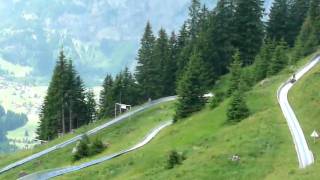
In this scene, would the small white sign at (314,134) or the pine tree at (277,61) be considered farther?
the pine tree at (277,61)

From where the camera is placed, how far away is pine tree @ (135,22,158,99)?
430ft

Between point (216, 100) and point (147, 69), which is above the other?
point (147, 69)

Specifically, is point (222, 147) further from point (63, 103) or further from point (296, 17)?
point (296, 17)

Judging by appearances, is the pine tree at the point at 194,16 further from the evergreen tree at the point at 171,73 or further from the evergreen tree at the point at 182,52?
the evergreen tree at the point at 171,73

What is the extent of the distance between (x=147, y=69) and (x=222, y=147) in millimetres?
74081

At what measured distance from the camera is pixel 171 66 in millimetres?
130875

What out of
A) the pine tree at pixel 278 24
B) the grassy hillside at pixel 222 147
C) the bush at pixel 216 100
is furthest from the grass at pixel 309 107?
the pine tree at pixel 278 24

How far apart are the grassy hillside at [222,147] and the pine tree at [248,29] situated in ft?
91.5

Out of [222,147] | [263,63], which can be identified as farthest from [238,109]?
[263,63]

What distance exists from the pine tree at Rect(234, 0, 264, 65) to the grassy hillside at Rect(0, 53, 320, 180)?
27903 millimetres

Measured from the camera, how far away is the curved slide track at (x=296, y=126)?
52237 millimetres

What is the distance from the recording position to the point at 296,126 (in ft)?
210

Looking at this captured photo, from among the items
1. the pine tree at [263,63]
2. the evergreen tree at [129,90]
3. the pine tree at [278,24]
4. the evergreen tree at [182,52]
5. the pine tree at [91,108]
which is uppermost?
the pine tree at [278,24]

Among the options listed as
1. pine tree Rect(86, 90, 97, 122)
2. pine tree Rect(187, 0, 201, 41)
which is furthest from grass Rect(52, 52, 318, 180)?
pine tree Rect(187, 0, 201, 41)
